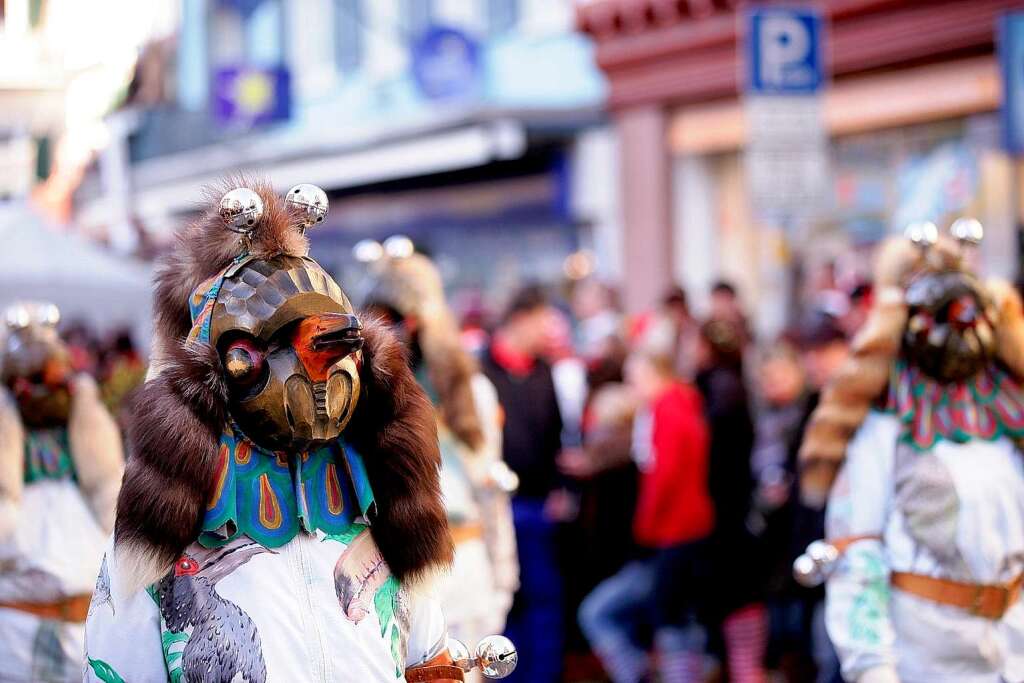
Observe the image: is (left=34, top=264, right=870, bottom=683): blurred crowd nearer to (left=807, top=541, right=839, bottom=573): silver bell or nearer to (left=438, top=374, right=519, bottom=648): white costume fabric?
(left=438, top=374, right=519, bottom=648): white costume fabric

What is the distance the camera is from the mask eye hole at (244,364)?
94.9 inches

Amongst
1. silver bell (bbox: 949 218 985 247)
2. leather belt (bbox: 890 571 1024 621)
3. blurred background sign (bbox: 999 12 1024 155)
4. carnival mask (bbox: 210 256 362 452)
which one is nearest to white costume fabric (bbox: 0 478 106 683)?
carnival mask (bbox: 210 256 362 452)

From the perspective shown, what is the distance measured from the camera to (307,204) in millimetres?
2604

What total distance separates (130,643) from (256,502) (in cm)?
32

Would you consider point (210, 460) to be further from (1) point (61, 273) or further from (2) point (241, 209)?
(1) point (61, 273)

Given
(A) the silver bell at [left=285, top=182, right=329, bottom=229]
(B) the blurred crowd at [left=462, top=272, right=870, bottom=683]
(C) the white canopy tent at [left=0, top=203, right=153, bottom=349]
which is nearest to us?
(A) the silver bell at [left=285, top=182, right=329, bottom=229]

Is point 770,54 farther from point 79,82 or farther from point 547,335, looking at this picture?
point 79,82

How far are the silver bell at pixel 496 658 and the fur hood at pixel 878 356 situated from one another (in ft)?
4.52

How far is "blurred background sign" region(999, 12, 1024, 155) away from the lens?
674cm

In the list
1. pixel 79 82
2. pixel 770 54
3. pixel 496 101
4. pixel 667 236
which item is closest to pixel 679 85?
pixel 667 236

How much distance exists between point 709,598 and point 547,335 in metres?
1.47

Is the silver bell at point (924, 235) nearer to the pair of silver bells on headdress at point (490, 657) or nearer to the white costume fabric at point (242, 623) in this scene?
the pair of silver bells on headdress at point (490, 657)

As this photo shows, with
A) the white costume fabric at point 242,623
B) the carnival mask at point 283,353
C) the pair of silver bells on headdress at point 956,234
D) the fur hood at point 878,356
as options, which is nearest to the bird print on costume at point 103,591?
the white costume fabric at point 242,623

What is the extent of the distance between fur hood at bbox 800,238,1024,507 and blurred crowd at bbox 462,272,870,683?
7.57ft
